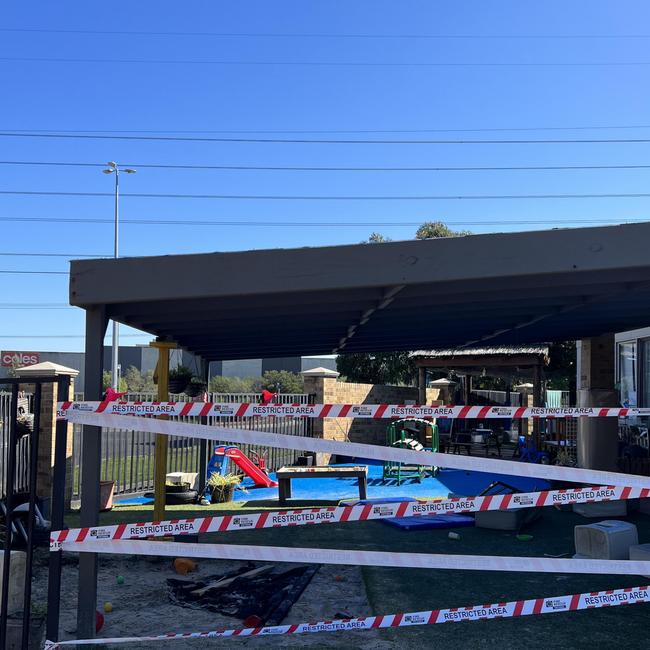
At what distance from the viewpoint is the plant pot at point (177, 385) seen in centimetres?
958

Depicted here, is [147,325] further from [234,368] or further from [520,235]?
[234,368]

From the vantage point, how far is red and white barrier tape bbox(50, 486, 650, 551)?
3941 millimetres

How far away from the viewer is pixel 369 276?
163 inches

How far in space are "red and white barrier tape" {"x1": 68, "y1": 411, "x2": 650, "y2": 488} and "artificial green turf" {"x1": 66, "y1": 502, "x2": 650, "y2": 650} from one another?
141 centimetres

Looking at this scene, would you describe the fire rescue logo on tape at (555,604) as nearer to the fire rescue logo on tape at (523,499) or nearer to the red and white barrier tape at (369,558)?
the red and white barrier tape at (369,558)

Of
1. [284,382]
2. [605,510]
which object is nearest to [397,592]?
[605,510]

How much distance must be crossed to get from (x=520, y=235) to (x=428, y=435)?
47.9 ft

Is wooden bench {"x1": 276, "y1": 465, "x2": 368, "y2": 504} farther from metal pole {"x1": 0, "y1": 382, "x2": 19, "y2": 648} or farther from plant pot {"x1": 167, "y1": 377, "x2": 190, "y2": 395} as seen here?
metal pole {"x1": 0, "y1": 382, "x2": 19, "y2": 648}

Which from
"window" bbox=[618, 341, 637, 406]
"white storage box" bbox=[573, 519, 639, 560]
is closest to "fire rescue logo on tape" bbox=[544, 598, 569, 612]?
"white storage box" bbox=[573, 519, 639, 560]

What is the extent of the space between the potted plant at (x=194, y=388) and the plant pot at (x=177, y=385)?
0.22 feet

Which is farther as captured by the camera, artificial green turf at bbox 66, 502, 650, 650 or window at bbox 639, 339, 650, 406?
window at bbox 639, 339, 650, 406

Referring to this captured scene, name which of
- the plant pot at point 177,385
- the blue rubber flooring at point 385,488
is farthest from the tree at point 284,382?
the plant pot at point 177,385

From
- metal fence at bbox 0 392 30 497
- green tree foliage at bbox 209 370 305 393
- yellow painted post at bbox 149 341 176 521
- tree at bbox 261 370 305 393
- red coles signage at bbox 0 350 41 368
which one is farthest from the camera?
red coles signage at bbox 0 350 41 368

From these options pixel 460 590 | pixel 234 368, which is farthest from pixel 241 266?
pixel 234 368
